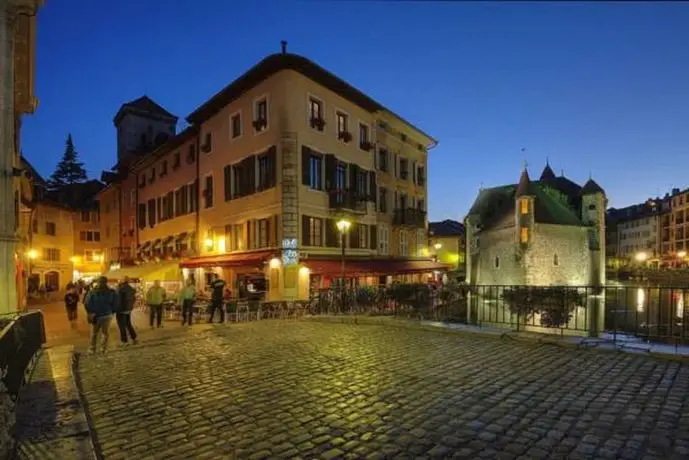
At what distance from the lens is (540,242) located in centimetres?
4497

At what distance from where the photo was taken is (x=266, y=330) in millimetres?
13547

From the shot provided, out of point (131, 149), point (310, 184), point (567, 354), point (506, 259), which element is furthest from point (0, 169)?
point (506, 259)

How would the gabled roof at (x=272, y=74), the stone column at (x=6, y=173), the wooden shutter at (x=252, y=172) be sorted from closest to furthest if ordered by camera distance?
the stone column at (x=6, y=173)
the gabled roof at (x=272, y=74)
the wooden shutter at (x=252, y=172)

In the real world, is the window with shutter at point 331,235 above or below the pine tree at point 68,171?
below

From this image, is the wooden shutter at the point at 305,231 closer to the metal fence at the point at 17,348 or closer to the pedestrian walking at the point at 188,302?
the pedestrian walking at the point at 188,302

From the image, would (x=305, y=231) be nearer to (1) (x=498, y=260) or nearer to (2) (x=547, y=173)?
(1) (x=498, y=260)

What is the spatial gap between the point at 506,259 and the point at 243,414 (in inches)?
1800

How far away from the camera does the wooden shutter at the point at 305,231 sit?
2227 cm

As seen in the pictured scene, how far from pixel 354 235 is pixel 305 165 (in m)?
5.62

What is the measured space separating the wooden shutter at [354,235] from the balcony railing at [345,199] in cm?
106

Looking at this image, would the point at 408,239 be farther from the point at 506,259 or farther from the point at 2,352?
the point at 2,352

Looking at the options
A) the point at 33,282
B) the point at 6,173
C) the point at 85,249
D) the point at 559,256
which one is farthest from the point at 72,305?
the point at 559,256

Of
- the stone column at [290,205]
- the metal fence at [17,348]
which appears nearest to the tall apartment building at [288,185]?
the stone column at [290,205]

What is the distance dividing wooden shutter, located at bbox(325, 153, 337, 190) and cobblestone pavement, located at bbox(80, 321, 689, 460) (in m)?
15.2
